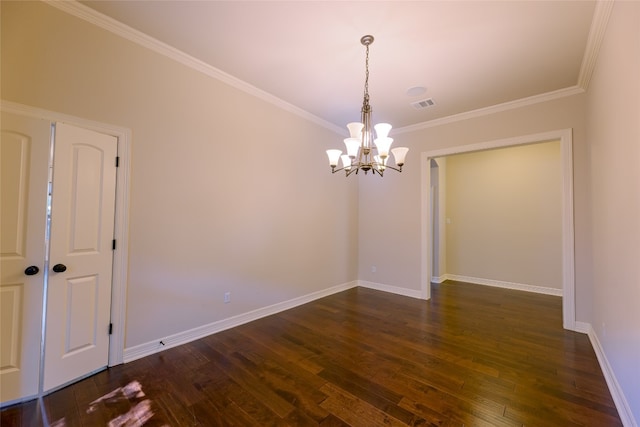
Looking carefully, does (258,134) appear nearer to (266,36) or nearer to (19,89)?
(266,36)

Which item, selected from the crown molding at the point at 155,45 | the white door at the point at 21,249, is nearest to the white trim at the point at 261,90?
the crown molding at the point at 155,45

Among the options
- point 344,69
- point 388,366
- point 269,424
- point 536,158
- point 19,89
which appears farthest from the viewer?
point 536,158

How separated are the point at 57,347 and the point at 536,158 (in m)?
7.38

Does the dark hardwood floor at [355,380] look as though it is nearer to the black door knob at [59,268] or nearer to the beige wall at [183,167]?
the beige wall at [183,167]

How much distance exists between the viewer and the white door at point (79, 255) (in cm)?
216

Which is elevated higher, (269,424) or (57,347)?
(57,347)

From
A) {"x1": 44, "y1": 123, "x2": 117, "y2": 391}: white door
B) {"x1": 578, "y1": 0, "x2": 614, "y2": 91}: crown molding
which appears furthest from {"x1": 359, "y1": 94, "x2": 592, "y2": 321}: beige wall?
{"x1": 44, "y1": 123, "x2": 117, "y2": 391}: white door

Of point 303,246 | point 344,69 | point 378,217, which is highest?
point 344,69

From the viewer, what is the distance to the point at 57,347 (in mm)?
2160

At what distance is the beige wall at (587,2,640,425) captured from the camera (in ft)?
5.23

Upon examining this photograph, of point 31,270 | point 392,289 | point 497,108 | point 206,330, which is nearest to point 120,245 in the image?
point 31,270

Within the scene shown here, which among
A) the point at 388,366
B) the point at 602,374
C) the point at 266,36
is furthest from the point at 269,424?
the point at 266,36

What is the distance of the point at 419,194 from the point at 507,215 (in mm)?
2236

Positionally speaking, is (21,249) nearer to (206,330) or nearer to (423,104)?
(206,330)
